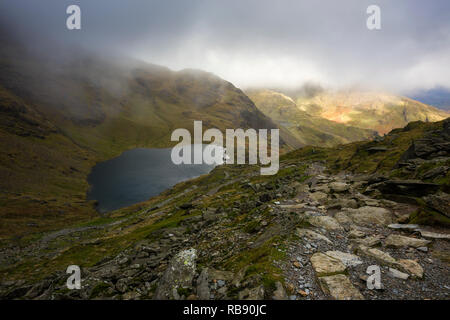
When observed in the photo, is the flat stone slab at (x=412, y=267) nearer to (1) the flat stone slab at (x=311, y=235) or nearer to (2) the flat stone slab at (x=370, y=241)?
(2) the flat stone slab at (x=370, y=241)

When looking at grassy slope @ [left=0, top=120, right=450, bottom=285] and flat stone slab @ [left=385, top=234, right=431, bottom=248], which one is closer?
flat stone slab @ [left=385, top=234, right=431, bottom=248]

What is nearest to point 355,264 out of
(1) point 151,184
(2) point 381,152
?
(2) point 381,152

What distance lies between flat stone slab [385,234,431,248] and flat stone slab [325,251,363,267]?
2.79 meters

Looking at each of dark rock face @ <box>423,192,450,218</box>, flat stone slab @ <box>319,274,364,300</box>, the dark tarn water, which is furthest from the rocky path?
the dark tarn water

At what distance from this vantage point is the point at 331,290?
9398 mm

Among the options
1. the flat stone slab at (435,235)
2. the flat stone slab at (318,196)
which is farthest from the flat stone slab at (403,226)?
the flat stone slab at (318,196)

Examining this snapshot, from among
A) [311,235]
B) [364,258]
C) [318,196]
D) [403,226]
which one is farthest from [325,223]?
[318,196]

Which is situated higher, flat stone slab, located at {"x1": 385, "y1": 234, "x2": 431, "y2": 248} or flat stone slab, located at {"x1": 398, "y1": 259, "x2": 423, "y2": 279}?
flat stone slab, located at {"x1": 385, "y1": 234, "x2": 431, "y2": 248}

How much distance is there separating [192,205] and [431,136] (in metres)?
52.0

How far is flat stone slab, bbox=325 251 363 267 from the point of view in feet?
37.7

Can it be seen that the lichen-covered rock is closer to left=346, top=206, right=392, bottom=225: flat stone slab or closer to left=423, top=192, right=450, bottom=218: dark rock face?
left=346, top=206, right=392, bottom=225: flat stone slab

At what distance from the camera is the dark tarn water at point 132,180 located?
124 meters

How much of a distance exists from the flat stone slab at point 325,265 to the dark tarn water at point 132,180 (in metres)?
121

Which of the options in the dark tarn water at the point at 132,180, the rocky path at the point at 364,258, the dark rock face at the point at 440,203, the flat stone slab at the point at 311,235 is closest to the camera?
the rocky path at the point at 364,258
